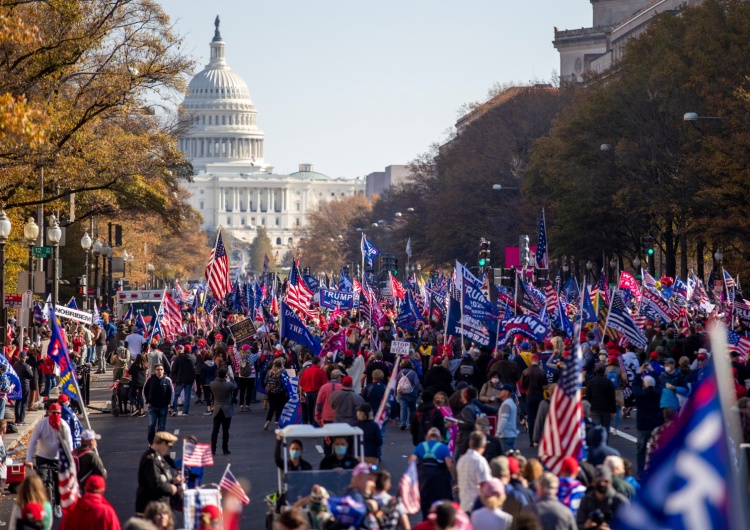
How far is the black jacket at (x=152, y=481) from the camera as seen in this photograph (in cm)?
1400

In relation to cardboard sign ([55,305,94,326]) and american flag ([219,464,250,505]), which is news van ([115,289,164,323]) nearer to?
cardboard sign ([55,305,94,326])

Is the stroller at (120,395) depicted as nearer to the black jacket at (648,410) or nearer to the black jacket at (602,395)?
the black jacket at (602,395)

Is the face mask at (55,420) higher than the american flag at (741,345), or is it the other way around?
the american flag at (741,345)

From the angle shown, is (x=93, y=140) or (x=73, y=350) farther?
(x=73, y=350)

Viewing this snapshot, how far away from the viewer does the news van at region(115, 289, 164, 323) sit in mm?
55906

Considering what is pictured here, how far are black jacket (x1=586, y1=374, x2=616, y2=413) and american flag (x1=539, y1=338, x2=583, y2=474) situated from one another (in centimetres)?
820

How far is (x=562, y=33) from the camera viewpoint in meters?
120

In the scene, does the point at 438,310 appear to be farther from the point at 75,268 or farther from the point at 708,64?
the point at 75,268

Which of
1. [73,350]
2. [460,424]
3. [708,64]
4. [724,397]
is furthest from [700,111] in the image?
[724,397]

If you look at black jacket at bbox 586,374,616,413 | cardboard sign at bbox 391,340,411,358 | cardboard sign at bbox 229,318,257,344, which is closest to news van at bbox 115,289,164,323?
cardboard sign at bbox 229,318,257,344

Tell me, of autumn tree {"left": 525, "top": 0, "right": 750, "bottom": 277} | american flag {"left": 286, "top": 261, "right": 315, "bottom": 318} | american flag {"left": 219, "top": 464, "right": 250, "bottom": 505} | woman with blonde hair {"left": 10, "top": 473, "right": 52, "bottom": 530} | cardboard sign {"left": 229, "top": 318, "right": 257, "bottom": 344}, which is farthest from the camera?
autumn tree {"left": 525, "top": 0, "right": 750, "bottom": 277}

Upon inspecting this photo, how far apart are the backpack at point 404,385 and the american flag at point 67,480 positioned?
9.22m

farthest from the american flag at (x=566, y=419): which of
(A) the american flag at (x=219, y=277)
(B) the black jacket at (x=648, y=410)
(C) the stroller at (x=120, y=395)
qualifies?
(A) the american flag at (x=219, y=277)

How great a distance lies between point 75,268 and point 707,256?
27.0m
